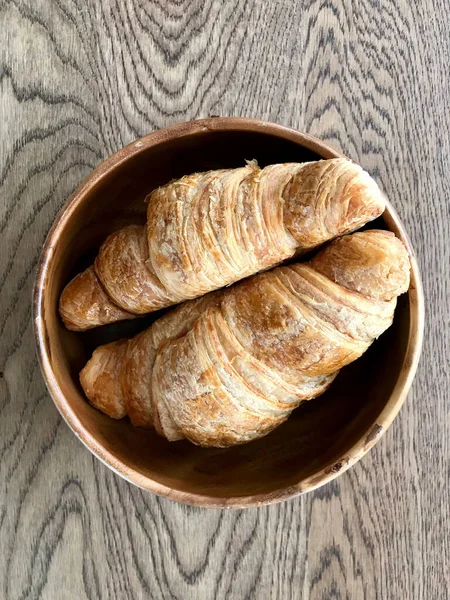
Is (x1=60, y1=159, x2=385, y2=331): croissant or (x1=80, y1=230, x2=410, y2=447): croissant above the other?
(x1=60, y1=159, x2=385, y2=331): croissant

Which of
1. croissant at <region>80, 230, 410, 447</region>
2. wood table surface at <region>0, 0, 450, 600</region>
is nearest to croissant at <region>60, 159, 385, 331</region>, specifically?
croissant at <region>80, 230, 410, 447</region>

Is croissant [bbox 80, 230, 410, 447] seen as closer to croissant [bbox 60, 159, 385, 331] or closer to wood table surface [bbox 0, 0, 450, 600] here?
croissant [bbox 60, 159, 385, 331]

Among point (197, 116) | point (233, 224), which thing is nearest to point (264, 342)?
point (233, 224)

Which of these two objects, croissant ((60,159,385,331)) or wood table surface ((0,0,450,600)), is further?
wood table surface ((0,0,450,600))

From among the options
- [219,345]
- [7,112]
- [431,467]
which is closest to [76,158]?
[7,112]

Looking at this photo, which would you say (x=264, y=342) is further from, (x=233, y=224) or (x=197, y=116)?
(x=197, y=116)

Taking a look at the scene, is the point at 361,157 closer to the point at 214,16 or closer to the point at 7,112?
the point at 214,16

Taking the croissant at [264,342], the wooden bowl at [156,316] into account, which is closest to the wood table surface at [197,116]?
the wooden bowl at [156,316]
